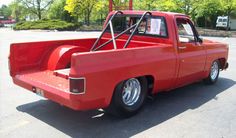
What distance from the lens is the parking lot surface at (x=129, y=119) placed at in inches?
183

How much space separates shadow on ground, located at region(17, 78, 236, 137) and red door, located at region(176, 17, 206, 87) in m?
0.46

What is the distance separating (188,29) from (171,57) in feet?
4.38

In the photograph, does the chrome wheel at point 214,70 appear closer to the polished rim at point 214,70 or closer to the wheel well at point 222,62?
the polished rim at point 214,70

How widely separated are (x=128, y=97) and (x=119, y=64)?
81 centimetres

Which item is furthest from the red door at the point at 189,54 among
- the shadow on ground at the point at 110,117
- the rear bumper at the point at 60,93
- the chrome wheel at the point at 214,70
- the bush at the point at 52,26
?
the bush at the point at 52,26

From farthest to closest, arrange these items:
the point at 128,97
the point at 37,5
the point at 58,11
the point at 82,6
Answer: the point at 37,5
the point at 58,11
the point at 82,6
the point at 128,97

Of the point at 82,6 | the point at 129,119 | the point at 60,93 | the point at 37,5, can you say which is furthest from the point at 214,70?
the point at 37,5

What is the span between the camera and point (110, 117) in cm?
526

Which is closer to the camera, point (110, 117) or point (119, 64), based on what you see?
point (119, 64)

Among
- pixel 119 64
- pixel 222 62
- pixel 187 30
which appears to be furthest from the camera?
pixel 222 62

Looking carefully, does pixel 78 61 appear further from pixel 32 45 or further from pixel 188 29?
pixel 188 29

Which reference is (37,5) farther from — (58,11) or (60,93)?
(60,93)

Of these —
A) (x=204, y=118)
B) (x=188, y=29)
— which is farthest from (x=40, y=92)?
(x=188, y=29)

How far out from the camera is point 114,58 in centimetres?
468
